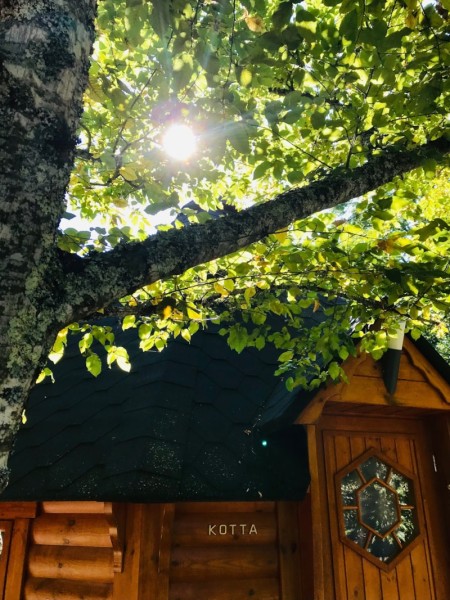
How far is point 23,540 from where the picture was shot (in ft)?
14.4

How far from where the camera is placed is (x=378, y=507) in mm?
4543

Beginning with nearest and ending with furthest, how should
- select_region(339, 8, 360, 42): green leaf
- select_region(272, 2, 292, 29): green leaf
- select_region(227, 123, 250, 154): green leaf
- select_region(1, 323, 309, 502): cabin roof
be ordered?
select_region(272, 2, 292, 29): green leaf → select_region(339, 8, 360, 42): green leaf → select_region(227, 123, 250, 154): green leaf → select_region(1, 323, 309, 502): cabin roof

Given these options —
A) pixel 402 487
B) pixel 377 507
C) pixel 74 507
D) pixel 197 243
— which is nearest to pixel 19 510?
pixel 74 507

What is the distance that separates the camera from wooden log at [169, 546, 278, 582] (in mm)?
3748

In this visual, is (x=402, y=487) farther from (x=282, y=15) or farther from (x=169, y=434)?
(x=282, y=15)

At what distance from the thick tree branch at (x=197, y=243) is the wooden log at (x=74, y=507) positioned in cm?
273

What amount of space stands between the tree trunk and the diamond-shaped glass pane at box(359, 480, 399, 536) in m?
4.15

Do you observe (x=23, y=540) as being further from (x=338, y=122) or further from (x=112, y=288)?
(x=338, y=122)

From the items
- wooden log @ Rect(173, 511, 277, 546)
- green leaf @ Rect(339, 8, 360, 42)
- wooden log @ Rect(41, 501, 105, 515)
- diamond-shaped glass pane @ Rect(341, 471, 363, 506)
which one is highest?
green leaf @ Rect(339, 8, 360, 42)

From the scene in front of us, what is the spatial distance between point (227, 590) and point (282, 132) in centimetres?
358

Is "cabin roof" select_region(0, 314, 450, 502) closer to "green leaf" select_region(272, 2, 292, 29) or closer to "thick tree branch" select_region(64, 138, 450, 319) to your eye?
"thick tree branch" select_region(64, 138, 450, 319)

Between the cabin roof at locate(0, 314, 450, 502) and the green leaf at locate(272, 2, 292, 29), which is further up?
the green leaf at locate(272, 2, 292, 29)

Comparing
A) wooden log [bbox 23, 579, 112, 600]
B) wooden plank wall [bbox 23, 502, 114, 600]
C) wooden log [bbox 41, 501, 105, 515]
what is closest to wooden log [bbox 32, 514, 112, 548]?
wooden plank wall [bbox 23, 502, 114, 600]

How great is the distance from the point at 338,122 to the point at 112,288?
69.6 inches
